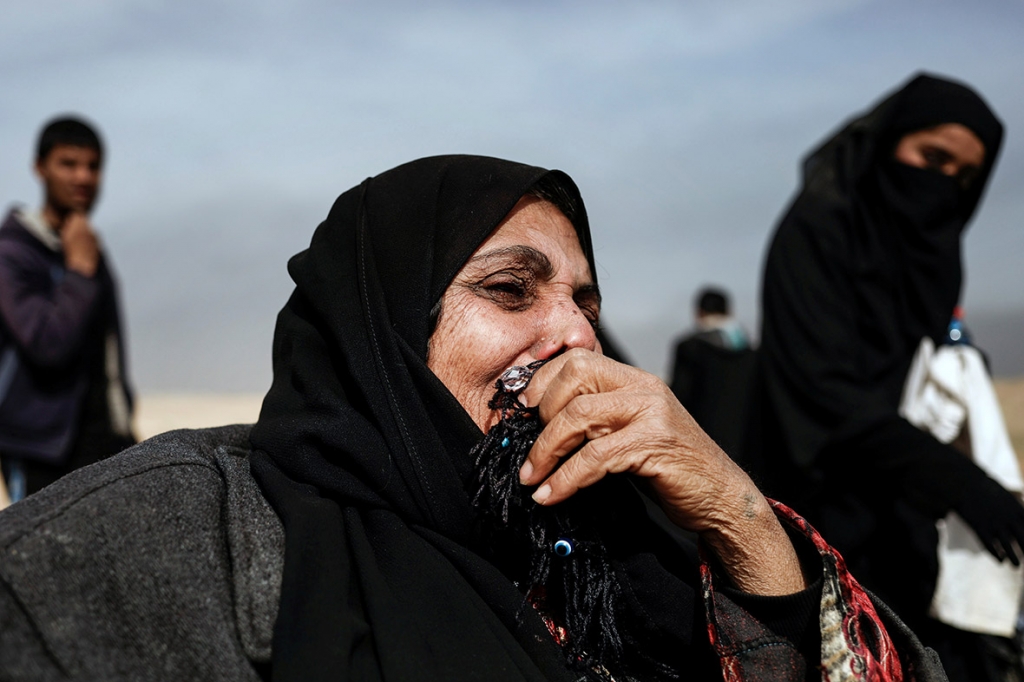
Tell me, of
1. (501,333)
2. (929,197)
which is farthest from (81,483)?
(929,197)

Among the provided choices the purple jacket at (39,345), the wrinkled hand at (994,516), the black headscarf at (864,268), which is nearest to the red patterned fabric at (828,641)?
the wrinkled hand at (994,516)

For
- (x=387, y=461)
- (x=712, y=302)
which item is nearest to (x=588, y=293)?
(x=387, y=461)

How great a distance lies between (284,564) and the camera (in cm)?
183

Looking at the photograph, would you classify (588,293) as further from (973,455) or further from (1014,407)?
(1014,407)

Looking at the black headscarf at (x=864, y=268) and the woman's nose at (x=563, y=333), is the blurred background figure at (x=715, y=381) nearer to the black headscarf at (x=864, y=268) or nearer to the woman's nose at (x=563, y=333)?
the black headscarf at (x=864, y=268)

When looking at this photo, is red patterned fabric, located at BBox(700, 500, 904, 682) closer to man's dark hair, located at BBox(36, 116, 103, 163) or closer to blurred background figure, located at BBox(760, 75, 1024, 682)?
blurred background figure, located at BBox(760, 75, 1024, 682)

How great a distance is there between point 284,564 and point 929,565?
122 inches

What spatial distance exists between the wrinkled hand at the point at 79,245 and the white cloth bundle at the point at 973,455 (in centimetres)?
402

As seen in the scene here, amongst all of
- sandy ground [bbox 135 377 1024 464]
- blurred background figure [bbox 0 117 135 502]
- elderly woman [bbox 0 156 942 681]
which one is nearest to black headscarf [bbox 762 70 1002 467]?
elderly woman [bbox 0 156 942 681]

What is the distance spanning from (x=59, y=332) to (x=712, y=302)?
32.5ft

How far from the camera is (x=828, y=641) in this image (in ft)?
6.95

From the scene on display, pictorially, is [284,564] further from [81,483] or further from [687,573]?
[687,573]

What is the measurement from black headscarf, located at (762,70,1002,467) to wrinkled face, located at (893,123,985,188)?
0.04 meters

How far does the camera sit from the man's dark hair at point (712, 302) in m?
13.2
